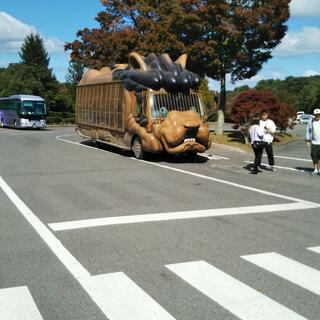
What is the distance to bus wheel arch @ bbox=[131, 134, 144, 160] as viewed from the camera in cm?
1733

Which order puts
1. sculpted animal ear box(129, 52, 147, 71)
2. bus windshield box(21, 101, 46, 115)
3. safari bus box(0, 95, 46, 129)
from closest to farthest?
1. sculpted animal ear box(129, 52, 147, 71)
2. safari bus box(0, 95, 46, 129)
3. bus windshield box(21, 101, 46, 115)

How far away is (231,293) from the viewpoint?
4.91 meters

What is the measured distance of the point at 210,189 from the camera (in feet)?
37.0

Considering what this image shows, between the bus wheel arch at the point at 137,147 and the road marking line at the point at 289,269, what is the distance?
37.1ft

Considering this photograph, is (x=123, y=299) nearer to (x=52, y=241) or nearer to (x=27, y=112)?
(x=52, y=241)

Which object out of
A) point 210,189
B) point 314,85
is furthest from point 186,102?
point 314,85

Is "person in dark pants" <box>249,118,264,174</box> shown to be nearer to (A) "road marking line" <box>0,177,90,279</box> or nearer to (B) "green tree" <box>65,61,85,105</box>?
(A) "road marking line" <box>0,177,90,279</box>

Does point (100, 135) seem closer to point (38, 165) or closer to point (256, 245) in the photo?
point (38, 165)

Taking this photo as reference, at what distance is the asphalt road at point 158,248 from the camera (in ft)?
15.2

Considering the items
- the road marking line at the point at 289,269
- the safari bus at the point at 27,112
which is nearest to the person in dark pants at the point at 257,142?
the road marking line at the point at 289,269

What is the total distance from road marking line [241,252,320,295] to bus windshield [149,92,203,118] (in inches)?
431

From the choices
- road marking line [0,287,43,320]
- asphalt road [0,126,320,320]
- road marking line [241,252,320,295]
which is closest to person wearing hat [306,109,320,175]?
asphalt road [0,126,320,320]

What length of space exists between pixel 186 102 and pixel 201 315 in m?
13.3

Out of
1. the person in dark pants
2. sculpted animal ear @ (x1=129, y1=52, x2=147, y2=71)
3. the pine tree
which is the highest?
the pine tree
